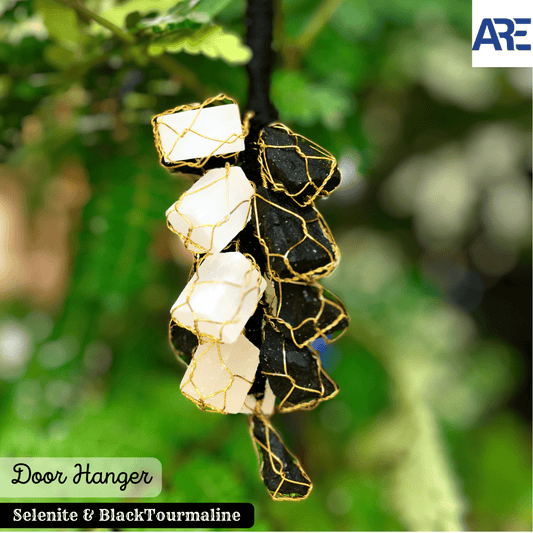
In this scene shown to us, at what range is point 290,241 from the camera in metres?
0.24

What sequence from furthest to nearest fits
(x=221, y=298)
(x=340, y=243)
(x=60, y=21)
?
(x=340, y=243) → (x=60, y=21) → (x=221, y=298)

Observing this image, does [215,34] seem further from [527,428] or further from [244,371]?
[527,428]

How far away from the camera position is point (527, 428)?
663 mm

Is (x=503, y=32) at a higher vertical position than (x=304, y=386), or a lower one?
higher

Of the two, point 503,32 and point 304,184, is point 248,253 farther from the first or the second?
point 503,32

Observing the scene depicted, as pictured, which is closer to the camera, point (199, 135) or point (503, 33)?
point (199, 135)

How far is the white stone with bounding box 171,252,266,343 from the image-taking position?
8.9 inches

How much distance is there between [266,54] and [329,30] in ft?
0.76

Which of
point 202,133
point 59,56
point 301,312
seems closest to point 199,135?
point 202,133

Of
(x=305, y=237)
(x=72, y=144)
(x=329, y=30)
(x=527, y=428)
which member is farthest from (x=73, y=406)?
(x=527, y=428)

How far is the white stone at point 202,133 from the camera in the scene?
0.25 m

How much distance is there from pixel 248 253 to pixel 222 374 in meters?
0.08

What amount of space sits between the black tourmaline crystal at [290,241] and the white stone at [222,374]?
0.06 meters

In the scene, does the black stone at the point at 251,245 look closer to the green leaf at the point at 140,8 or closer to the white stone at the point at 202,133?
the white stone at the point at 202,133
